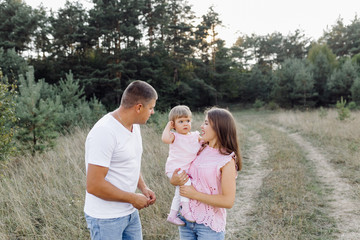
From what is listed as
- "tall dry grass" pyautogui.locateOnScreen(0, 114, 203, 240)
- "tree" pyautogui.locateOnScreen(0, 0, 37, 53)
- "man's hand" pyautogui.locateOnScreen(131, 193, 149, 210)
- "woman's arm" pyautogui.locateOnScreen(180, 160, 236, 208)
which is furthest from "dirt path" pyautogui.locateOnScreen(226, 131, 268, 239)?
"tree" pyautogui.locateOnScreen(0, 0, 37, 53)

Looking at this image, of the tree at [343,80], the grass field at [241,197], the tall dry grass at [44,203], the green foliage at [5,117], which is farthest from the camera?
the tree at [343,80]

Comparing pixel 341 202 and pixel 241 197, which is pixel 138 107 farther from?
pixel 341 202

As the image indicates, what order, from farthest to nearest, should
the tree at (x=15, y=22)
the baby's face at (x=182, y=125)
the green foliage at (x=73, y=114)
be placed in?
the tree at (x=15, y=22) < the green foliage at (x=73, y=114) < the baby's face at (x=182, y=125)

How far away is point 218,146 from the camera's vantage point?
6.91 ft

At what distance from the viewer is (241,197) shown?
535 cm

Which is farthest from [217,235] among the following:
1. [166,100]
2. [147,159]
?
[166,100]

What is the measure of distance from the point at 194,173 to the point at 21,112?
6140 mm

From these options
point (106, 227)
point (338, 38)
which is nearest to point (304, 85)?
point (338, 38)

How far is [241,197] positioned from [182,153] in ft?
10.9

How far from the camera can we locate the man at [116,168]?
1.78m

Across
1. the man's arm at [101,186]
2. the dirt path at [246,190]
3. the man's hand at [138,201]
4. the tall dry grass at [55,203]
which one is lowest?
the dirt path at [246,190]

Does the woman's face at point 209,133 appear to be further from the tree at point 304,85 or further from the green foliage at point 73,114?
the tree at point 304,85

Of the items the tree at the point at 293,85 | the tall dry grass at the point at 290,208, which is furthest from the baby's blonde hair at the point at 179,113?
the tree at the point at 293,85

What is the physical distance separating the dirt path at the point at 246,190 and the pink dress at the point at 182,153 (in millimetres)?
2011
